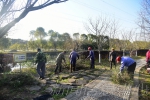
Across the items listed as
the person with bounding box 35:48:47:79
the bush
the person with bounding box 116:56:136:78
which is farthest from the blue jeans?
the person with bounding box 116:56:136:78

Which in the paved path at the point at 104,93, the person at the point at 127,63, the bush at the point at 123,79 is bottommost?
the paved path at the point at 104,93

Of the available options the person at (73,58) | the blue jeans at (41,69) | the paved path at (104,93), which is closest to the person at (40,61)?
the blue jeans at (41,69)

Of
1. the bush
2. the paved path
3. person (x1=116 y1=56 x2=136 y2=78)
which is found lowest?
the paved path

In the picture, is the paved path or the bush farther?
the bush

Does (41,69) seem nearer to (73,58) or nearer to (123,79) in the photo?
(73,58)

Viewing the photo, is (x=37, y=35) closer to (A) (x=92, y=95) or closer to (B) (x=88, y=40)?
(B) (x=88, y=40)

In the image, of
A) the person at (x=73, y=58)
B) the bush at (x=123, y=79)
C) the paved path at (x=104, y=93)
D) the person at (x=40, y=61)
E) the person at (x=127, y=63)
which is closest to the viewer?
the paved path at (x=104, y=93)

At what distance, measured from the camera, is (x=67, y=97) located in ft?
18.1

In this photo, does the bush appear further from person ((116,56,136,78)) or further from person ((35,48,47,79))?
person ((35,48,47,79))

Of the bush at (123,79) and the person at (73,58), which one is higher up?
the person at (73,58)

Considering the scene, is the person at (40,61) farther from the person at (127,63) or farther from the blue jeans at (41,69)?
the person at (127,63)

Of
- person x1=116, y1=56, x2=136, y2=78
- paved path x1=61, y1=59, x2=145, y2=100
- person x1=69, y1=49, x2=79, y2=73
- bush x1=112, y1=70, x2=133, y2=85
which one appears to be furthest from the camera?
person x1=69, y1=49, x2=79, y2=73

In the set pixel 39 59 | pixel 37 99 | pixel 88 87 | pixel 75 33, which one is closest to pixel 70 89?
pixel 88 87

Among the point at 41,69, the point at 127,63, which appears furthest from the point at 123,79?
the point at 41,69
